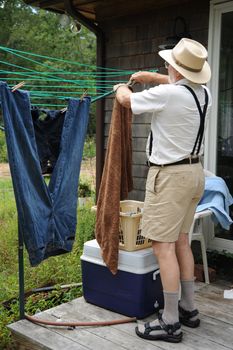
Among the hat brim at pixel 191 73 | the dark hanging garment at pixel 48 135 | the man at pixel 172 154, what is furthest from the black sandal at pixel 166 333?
the hat brim at pixel 191 73

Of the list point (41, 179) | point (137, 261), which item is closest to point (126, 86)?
point (41, 179)

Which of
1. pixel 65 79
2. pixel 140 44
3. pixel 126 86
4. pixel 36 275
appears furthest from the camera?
pixel 65 79

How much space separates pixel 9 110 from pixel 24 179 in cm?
41

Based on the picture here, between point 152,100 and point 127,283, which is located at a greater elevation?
point 152,100

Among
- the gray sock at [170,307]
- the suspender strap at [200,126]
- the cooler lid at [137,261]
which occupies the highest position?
the suspender strap at [200,126]

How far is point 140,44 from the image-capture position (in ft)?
14.7

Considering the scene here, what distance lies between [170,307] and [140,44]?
2868 millimetres

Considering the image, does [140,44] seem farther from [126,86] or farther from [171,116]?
[171,116]

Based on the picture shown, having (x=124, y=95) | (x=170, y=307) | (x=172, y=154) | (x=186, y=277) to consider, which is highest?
(x=124, y=95)

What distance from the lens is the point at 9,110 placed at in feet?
8.02

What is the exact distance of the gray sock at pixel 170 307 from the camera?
8.25 feet

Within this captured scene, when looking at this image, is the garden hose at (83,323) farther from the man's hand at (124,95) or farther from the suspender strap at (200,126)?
the man's hand at (124,95)

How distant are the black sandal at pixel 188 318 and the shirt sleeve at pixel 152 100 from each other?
4.27ft

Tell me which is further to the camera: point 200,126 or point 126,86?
point 126,86
